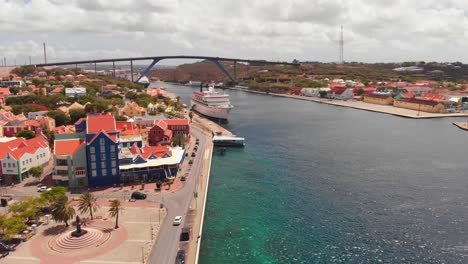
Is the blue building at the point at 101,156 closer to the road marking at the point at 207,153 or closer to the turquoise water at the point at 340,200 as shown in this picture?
the turquoise water at the point at 340,200

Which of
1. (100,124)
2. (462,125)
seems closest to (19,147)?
(100,124)

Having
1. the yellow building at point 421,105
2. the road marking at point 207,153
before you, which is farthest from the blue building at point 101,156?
the yellow building at point 421,105

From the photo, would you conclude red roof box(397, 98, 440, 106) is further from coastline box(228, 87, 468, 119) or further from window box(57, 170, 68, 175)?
window box(57, 170, 68, 175)

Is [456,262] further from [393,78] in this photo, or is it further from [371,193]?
[393,78]

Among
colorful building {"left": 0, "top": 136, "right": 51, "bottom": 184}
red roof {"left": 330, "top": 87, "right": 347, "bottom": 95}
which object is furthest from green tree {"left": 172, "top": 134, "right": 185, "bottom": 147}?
red roof {"left": 330, "top": 87, "right": 347, "bottom": 95}

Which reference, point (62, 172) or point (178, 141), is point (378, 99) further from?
point (62, 172)
